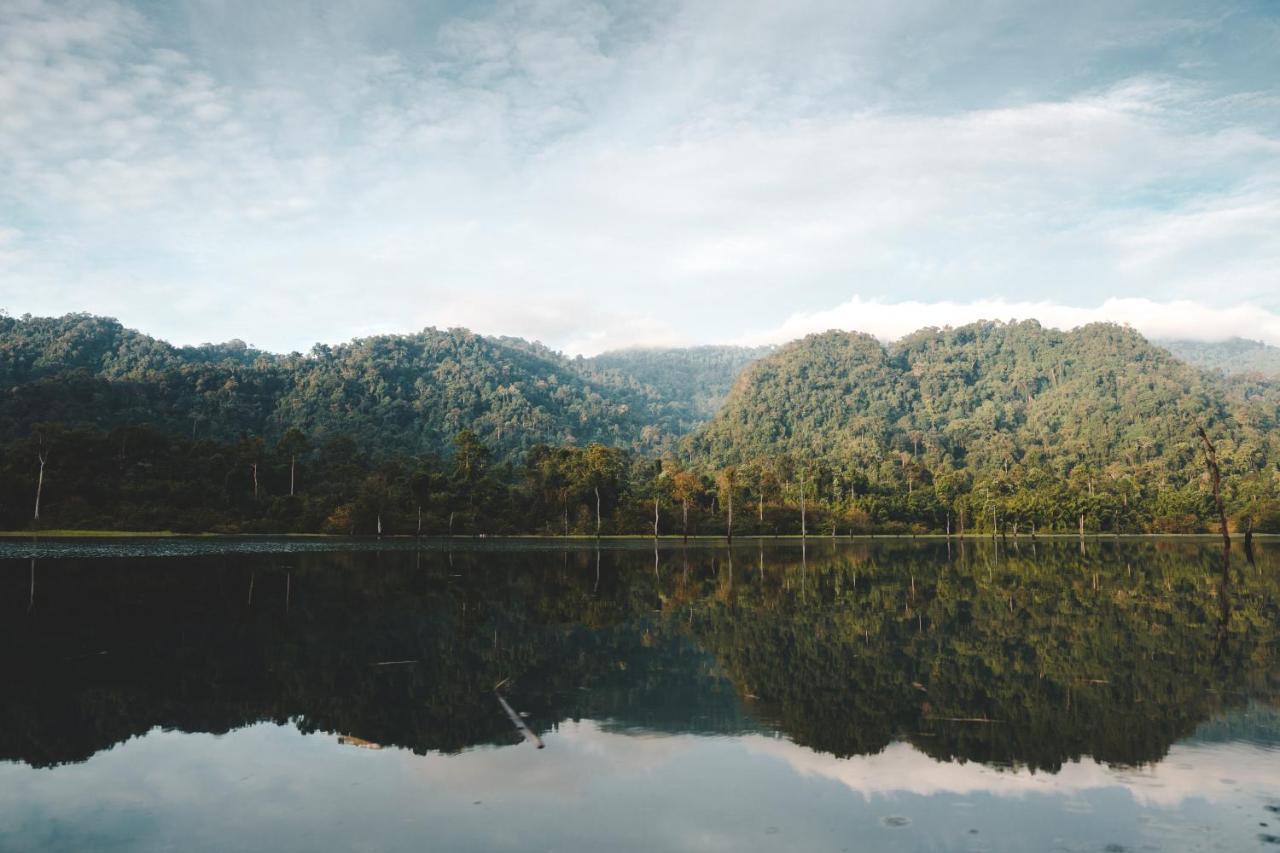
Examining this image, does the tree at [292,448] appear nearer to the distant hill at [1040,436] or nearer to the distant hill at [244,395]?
the distant hill at [244,395]

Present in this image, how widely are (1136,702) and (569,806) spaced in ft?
28.0

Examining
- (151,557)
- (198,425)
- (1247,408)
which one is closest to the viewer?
(151,557)

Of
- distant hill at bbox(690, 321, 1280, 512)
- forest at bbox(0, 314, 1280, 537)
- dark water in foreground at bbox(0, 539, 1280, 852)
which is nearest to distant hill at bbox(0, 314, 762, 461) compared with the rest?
forest at bbox(0, 314, 1280, 537)

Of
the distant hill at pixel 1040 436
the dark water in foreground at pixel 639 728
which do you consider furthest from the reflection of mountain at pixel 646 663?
the distant hill at pixel 1040 436

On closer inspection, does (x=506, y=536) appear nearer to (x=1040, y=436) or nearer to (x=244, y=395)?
(x=244, y=395)

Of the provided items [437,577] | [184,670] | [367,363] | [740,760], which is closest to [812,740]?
[740,760]

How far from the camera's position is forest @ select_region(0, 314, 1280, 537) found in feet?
271

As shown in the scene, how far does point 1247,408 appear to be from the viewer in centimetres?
16188

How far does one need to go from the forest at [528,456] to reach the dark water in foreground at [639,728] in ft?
218

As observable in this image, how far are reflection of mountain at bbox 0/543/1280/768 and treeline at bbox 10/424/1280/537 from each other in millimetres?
55989

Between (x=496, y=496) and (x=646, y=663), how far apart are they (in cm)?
7830

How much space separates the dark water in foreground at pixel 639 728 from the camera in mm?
7234

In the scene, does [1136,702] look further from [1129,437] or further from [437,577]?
[1129,437]

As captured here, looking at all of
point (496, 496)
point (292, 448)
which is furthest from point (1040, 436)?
point (292, 448)
